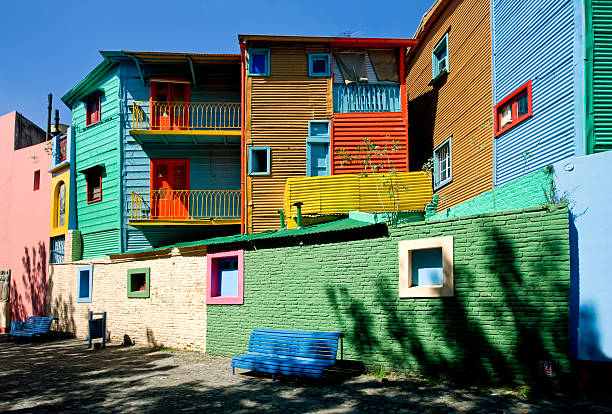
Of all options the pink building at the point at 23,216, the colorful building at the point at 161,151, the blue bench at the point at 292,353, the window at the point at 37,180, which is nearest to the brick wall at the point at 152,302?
the colorful building at the point at 161,151

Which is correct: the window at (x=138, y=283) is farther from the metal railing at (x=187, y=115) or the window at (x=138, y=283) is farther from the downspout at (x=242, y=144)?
the metal railing at (x=187, y=115)

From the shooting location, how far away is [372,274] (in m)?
9.32

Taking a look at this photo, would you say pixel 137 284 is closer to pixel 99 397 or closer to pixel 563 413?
pixel 99 397

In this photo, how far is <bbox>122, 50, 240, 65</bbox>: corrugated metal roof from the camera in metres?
16.6

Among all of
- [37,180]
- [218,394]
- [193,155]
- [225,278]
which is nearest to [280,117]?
[193,155]

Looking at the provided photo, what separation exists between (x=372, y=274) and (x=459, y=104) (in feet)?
23.9

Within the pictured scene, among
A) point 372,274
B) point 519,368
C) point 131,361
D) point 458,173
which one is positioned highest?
point 458,173

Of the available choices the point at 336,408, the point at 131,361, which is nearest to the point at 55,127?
the point at 131,361

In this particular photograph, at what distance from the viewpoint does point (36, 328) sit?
17297mm

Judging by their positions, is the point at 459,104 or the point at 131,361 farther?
the point at 459,104

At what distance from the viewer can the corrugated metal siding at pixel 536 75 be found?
929 cm

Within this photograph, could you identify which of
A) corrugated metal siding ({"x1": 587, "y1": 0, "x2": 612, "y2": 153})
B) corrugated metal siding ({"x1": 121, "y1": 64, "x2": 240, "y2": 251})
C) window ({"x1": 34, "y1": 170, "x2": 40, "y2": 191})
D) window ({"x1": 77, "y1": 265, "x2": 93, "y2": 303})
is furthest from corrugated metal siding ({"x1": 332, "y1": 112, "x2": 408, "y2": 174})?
window ({"x1": 34, "y1": 170, "x2": 40, "y2": 191})

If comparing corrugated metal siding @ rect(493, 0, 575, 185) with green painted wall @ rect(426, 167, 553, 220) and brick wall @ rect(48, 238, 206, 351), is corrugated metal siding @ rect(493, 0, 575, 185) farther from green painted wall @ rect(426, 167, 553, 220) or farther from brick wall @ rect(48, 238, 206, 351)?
brick wall @ rect(48, 238, 206, 351)

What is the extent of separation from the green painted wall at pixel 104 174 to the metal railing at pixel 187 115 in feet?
2.89
